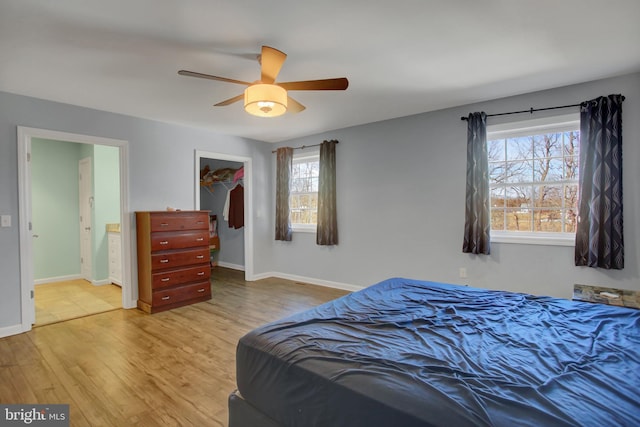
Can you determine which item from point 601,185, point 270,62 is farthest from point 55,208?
point 601,185

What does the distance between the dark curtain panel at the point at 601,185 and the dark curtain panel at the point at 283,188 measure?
391cm

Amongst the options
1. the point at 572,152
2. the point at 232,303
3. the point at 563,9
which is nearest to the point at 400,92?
the point at 563,9

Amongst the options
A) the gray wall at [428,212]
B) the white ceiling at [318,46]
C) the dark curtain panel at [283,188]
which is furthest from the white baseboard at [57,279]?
the gray wall at [428,212]

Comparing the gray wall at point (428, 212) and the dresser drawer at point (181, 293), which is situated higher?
the gray wall at point (428, 212)

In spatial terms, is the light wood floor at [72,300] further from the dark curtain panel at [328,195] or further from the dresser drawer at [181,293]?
the dark curtain panel at [328,195]

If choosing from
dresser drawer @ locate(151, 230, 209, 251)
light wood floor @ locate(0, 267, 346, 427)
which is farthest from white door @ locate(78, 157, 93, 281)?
dresser drawer @ locate(151, 230, 209, 251)

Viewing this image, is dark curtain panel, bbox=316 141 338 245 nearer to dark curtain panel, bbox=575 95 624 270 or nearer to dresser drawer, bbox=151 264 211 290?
dresser drawer, bbox=151 264 211 290

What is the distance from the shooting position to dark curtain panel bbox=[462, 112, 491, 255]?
11.8ft

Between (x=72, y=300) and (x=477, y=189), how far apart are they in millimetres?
5457

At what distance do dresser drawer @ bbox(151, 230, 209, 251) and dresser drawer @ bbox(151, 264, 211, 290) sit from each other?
0.31 m

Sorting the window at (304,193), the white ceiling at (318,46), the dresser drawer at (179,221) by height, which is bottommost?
the dresser drawer at (179,221)

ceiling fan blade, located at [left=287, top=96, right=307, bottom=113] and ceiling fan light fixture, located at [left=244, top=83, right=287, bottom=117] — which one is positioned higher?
ceiling fan blade, located at [left=287, top=96, right=307, bottom=113]

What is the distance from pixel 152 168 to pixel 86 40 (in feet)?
7.19

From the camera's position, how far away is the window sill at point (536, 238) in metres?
3.27
